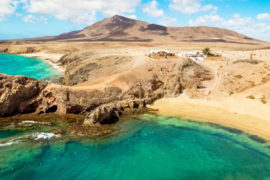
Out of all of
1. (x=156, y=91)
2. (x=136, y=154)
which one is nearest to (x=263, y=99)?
(x=156, y=91)

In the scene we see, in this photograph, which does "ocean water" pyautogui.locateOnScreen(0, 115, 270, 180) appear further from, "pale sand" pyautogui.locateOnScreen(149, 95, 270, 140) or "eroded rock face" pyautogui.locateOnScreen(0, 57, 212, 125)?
"eroded rock face" pyautogui.locateOnScreen(0, 57, 212, 125)

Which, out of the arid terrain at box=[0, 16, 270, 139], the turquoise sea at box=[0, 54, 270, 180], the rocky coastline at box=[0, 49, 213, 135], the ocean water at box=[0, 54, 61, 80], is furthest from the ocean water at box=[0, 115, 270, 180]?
the ocean water at box=[0, 54, 61, 80]

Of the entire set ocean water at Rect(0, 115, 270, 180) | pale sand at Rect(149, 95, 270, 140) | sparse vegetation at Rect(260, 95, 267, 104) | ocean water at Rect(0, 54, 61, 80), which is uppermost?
sparse vegetation at Rect(260, 95, 267, 104)

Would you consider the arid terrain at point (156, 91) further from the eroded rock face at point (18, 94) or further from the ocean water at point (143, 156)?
the ocean water at point (143, 156)

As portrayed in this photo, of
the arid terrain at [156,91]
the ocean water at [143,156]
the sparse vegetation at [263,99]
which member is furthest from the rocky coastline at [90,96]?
the sparse vegetation at [263,99]

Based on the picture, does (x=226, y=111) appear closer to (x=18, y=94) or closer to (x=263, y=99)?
(x=263, y=99)

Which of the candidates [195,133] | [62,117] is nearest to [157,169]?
[195,133]
